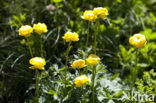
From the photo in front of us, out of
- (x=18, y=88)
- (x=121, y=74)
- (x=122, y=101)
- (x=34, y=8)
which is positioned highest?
(x=34, y=8)

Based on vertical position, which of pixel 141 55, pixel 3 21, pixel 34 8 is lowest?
pixel 141 55

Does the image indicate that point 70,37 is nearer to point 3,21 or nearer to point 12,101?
point 12,101

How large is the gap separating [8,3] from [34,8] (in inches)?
13.2

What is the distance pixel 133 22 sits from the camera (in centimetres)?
263

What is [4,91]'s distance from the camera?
1.96 m

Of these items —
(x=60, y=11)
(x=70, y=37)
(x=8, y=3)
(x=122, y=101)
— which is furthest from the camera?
(x=8, y=3)

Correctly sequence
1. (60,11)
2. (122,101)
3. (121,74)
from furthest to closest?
(60,11), (121,74), (122,101)

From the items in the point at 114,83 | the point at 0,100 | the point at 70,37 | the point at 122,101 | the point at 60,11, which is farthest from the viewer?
the point at 60,11

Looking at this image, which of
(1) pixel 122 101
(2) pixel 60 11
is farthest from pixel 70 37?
(2) pixel 60 11

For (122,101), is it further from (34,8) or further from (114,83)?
(34,8)

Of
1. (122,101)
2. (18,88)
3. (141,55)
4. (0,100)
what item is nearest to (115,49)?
(141,55)

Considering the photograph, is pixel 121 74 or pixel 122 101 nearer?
pixel 122 101

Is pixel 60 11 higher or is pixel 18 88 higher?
pixel 60 11

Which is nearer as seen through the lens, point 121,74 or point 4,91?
point 4,91
